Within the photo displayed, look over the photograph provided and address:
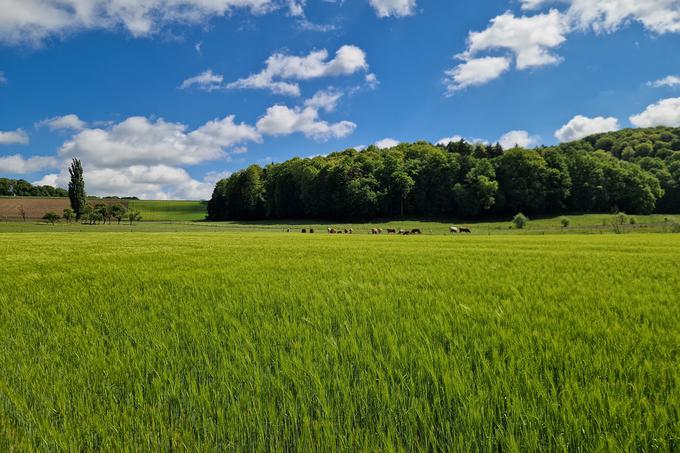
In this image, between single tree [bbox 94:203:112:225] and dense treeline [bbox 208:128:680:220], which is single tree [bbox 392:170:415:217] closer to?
dense treeline [bbox 208:128:680:220]

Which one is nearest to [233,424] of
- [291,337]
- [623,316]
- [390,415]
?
[390,415]

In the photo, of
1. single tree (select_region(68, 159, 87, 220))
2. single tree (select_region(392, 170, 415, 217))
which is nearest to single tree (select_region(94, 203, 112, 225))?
single tree (select_region(68, 159, 87, 220))

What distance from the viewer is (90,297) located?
6375 mm

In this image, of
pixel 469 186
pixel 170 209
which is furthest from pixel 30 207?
pixel 469 186

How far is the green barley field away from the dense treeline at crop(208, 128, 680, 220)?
88929mm

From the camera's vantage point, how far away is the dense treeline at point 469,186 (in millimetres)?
90562

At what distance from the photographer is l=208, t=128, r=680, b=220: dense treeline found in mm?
90562

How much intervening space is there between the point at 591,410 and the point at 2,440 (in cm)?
383

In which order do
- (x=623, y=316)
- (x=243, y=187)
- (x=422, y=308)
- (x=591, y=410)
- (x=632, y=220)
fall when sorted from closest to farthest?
(x=591, y=410) → (x=623, y=316) → (x=422, y=308) → (x=632, y=220) → (x=243, y=187)

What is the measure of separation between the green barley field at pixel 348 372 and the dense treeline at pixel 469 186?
88.9 m

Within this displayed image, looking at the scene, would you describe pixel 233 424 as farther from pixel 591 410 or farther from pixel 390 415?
pixel 591 410

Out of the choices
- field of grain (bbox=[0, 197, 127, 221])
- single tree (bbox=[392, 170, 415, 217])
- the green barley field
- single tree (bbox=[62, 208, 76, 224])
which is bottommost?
the green barley field

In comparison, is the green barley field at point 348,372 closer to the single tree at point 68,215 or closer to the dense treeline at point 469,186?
the dense treeline at point 469,186

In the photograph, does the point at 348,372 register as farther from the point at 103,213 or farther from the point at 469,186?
the point at 103,213
